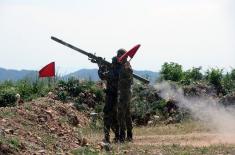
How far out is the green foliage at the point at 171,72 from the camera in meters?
23.8

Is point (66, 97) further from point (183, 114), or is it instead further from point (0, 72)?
point (0, 72)

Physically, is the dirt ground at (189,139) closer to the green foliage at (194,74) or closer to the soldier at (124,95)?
the soldier at (124,95)

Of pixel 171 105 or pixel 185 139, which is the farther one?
pixel 171 105

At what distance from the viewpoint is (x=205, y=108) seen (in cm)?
2100

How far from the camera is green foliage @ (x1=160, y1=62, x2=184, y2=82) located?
78.2ft

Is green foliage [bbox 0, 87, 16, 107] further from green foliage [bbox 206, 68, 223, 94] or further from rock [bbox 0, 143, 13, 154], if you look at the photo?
rock [bbox 0, 143, 13, 154]

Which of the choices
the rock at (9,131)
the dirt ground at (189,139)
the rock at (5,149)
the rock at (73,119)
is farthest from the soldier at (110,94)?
the rock at (5,149)

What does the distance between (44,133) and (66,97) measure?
312 inches

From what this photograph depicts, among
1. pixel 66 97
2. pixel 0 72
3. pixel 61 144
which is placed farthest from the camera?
pixel 0 72

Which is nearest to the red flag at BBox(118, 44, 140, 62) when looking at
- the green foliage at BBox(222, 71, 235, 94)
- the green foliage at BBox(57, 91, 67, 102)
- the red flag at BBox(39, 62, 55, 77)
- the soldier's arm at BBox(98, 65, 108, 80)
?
the soldier's arm at BBox(98, 65, 108, 80)

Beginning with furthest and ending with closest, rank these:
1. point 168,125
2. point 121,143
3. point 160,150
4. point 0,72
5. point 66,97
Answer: point 0,72 → point 66,97 → point 168,125 → point 121,143 → point 160,150

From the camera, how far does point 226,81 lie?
902 inches

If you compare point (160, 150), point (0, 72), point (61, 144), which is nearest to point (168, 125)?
point (160, 150)

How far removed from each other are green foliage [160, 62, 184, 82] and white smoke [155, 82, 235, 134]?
1.22m
